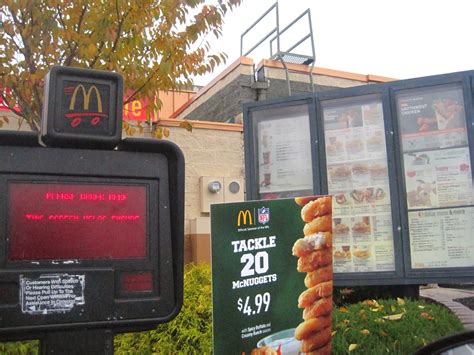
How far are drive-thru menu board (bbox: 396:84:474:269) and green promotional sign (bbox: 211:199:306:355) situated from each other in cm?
303

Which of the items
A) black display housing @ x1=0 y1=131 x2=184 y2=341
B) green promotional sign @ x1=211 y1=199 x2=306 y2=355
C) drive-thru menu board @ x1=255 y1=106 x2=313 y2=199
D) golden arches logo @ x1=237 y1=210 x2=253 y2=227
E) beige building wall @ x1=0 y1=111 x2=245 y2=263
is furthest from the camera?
beige building wall @ x1=0 y1=111 x2=245 y2=263

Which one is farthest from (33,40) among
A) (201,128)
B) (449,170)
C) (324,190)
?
(201,128)

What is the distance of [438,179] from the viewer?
18.8 feet

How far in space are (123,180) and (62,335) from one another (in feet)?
1.85

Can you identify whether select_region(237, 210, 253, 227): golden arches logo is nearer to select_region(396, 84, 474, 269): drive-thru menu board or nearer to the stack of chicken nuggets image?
the stack of chicken nuggets image

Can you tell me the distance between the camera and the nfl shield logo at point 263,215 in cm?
304

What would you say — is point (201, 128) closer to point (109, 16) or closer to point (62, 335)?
point (109, 16)

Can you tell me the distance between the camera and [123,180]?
1.94 meters

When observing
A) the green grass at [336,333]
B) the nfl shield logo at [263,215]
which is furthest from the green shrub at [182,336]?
the nfl shield logo at [263,215]

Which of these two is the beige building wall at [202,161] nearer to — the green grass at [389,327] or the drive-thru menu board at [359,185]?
the drive-thru menu board at [359,185]

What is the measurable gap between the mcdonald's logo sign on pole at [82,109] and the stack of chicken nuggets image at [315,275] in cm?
150

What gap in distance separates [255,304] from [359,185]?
3.45 meters

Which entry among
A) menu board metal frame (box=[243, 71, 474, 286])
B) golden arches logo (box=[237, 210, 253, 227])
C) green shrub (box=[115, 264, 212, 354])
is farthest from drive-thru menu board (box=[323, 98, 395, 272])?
golden arches logo (box=[237, 210, 253, 227])

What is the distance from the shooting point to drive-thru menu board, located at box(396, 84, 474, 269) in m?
5.60
